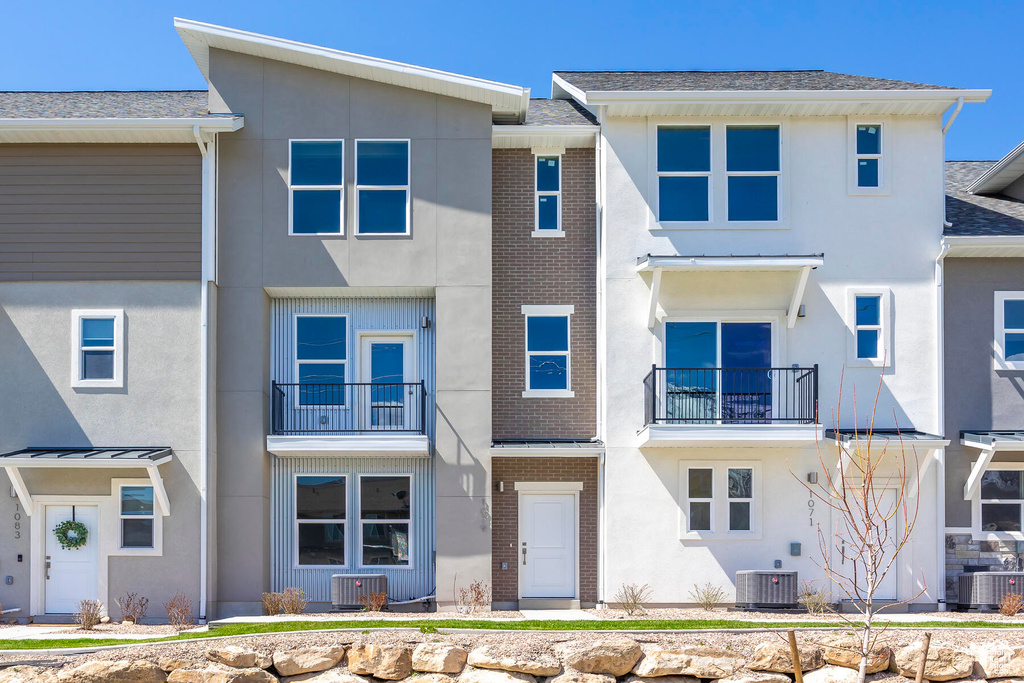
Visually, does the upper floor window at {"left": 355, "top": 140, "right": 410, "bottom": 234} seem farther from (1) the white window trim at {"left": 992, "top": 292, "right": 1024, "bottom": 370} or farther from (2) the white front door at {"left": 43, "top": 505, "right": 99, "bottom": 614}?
(1) the white window trim at {"left": 992, "top": 292, "right": 1024, "bottom": 370}

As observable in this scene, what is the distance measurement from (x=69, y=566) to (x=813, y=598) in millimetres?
12732

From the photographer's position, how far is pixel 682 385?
16.2 meters

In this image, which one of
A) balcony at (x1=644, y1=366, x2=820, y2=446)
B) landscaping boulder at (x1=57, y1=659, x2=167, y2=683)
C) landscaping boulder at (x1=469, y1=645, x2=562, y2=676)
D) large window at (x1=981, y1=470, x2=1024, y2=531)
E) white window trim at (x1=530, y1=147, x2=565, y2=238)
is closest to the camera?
landscaping boulder at (x1=57, y1=659, x2=167, y2=683)

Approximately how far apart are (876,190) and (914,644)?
Result: 791 cm

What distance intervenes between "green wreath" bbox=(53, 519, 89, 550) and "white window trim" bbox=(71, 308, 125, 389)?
240 centimetres

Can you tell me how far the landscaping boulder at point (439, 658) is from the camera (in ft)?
39.9

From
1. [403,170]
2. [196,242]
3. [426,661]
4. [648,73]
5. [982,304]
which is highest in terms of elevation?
[648,73]

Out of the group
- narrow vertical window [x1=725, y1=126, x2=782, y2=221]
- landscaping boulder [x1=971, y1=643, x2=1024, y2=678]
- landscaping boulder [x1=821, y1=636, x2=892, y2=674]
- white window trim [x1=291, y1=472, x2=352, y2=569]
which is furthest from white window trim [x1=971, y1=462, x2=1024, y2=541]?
white window trim [x1=291, y1=472, x2=352, y2=569]

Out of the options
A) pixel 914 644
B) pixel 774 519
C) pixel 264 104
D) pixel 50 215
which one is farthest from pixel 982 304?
pixel 50 215

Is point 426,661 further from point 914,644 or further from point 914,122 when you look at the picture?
point 914,122

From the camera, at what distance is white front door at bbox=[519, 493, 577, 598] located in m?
16.4

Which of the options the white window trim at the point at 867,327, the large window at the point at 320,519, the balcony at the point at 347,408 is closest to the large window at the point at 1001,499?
the white window trim at the point at 867,327

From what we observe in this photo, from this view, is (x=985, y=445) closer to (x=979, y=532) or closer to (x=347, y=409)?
(x=979, y=532)

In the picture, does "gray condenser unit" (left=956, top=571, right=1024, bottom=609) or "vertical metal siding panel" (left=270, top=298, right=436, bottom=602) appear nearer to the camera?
"gray condenser unit" (left=956, top=571, right=1024, bottom=609)
